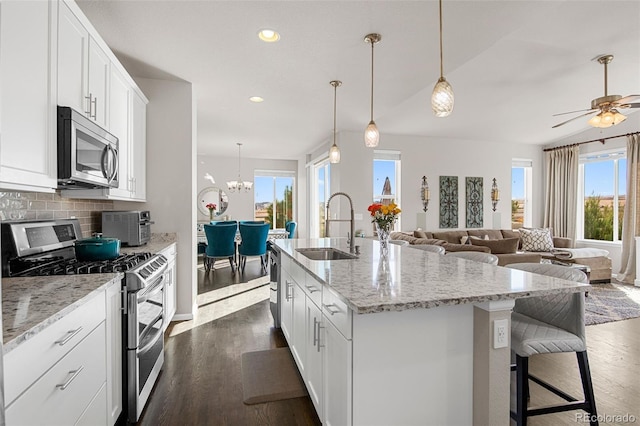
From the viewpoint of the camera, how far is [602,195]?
21.3 feet

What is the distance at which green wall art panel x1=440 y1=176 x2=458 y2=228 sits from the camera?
6738mm

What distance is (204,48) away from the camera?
2914 mm

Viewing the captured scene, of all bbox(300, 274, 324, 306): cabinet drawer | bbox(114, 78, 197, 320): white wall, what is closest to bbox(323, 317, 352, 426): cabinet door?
bbox(300, 274, 324, 306): cabinet drawer

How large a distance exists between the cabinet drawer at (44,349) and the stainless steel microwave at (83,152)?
2.65ft

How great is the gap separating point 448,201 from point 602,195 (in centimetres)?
297

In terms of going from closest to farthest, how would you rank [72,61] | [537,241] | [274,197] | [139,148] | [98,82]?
1. [72,61]
2. [98,82]
3. [139,148]
4. [537,241]
5. [274,197]

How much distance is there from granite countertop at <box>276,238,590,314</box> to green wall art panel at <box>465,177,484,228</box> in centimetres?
517

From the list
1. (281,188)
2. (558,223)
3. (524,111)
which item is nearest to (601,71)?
(524,111)

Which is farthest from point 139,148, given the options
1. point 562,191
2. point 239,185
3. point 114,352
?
point 562,191

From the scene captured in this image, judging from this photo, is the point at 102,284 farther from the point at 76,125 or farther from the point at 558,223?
the point at 558,223

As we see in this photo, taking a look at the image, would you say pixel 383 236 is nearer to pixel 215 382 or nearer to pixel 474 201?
pixel 215 382

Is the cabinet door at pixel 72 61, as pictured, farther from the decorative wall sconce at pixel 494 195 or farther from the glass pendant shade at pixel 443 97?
the decorative wall sconce at pixel 494 195

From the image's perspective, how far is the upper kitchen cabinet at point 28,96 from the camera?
1.33 metres

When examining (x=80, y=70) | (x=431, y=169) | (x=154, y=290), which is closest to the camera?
(x=80, y=70)
